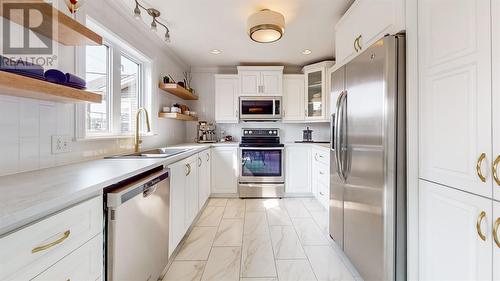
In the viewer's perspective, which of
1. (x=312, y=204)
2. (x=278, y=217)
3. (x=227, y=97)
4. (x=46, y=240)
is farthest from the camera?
(x=227, y=97)

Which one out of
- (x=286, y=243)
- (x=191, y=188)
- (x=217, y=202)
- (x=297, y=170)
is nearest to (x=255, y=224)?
(x=286, y=243)

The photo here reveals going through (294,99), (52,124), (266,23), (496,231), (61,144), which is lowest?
(496,231)

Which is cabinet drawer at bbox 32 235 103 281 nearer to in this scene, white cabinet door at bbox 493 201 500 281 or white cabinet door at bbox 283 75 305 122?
white cabinet door at bbox 493 201 500 281

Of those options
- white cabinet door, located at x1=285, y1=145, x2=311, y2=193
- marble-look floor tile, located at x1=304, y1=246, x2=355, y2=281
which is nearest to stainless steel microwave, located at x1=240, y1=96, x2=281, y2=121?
white cabinet door, located at x1=285, y1=145, x2=311, y2=193

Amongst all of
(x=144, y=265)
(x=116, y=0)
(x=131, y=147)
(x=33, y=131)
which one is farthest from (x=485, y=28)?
(x=131, y=147)

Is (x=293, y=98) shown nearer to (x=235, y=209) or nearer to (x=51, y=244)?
(x=235, y=209)

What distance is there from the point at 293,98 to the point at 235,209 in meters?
2.18

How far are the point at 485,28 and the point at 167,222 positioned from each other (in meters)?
2.09

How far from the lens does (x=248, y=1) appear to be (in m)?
1.97

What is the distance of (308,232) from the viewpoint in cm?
238

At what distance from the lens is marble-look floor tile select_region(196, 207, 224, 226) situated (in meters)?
2.62

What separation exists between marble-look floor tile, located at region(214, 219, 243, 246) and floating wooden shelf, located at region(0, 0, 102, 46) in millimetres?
1998

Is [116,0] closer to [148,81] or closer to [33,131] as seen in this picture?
[148,81]

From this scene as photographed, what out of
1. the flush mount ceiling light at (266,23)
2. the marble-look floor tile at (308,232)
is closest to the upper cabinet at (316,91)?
the flush mount ceiling light at (266,23)
